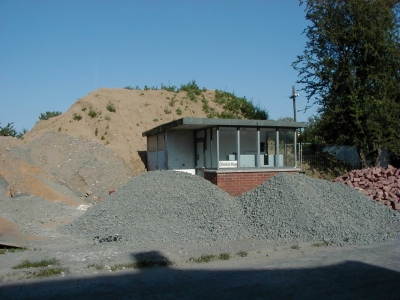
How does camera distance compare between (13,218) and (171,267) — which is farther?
(13,218)

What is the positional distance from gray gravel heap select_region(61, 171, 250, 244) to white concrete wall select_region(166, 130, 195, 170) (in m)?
6.62

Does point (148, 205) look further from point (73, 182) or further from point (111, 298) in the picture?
point (73, 182)

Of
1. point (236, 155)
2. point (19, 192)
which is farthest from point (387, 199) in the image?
point (19, 192)

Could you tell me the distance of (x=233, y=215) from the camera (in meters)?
12.0

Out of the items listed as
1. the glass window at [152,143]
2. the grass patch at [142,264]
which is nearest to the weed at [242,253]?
the grass patch at [142,264]

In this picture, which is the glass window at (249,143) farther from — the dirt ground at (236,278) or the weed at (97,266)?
the weed at (97,266)

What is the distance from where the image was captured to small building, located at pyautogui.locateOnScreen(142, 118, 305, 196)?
18.0 meters

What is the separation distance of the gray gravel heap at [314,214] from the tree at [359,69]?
1259 centimetres

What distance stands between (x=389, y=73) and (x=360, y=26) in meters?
3.42

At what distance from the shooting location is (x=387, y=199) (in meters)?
15.0

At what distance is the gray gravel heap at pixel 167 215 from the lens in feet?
36.2

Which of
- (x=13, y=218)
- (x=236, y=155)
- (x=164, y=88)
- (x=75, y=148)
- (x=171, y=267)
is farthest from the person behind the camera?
(x=164, y=88)

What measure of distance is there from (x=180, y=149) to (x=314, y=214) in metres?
9.94

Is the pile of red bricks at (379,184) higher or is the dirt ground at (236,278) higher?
the pile of red bricks at (379,184)
